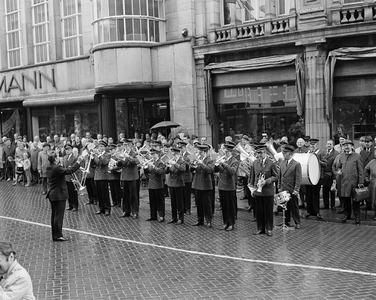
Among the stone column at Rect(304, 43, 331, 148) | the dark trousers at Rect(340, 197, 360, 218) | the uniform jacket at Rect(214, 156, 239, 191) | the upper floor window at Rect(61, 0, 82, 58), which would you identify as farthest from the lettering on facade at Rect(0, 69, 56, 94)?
the dark trousers at Rect(340, 197, 360, 218)

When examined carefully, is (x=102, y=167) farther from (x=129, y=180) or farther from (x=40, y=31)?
(x=40, y=31)

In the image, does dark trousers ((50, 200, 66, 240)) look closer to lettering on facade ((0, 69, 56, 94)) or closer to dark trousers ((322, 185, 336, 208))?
dark trousers ((322, 185, 336, 208))

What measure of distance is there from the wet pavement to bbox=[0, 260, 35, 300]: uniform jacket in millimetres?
2843

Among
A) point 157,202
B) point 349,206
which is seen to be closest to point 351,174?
point 349,206

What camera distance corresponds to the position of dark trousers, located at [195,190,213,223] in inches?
478

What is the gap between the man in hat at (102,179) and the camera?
14164mm

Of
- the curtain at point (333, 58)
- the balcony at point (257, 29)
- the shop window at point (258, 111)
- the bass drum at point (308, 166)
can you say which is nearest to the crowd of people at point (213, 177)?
the bass drum at point (308, 166)

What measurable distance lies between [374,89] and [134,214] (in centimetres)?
970

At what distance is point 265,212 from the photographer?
1129 cm

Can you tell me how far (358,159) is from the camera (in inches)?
468

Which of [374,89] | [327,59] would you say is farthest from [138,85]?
[374,89]

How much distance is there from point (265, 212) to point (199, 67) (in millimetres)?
11627

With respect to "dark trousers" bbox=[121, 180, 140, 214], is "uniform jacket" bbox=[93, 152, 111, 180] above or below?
above

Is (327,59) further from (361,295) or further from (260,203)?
(361,295)
